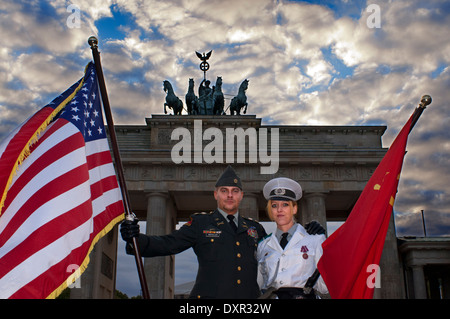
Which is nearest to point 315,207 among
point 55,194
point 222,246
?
point 222,246

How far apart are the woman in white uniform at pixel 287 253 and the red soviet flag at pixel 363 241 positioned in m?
0.22

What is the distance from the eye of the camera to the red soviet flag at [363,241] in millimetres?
4691

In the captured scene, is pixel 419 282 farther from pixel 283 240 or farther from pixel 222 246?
pixel 283 240

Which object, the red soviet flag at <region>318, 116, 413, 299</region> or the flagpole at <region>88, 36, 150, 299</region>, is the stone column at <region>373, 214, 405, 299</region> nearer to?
the red soviet flag at <region>318, 116, 413, 299</region>

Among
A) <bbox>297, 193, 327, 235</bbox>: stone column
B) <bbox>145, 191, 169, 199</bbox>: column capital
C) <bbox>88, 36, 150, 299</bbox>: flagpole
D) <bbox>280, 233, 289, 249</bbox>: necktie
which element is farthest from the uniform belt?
<bbox>145, 191, 169, 199</bbox>: column capital

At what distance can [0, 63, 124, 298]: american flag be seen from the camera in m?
4.92

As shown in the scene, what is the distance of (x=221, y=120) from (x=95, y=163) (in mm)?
27929

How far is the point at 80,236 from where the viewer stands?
17.4ft

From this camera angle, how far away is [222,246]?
5.69 metres

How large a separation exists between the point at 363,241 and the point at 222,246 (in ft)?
5.43

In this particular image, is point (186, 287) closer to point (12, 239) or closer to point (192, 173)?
point (192, 173)

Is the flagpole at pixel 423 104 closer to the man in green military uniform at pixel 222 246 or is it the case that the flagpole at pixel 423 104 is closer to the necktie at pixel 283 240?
the necktie at pixel 283 240
